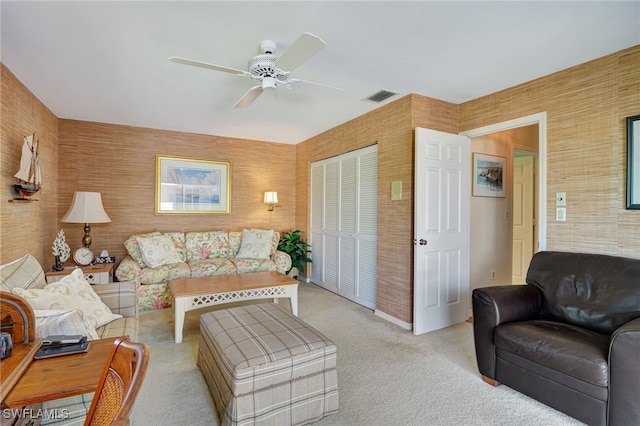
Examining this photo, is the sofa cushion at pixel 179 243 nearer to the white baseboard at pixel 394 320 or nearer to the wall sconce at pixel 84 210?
the wall sconce at pixel 84 210

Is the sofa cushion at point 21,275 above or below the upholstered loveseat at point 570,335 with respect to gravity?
above

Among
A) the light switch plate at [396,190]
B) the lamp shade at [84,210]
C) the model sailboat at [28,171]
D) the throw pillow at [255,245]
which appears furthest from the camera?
the throw pillow at [255,245]

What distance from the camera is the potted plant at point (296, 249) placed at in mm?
5254

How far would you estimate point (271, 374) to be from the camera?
1773mm

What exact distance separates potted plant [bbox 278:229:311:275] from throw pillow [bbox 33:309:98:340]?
12.2 feet

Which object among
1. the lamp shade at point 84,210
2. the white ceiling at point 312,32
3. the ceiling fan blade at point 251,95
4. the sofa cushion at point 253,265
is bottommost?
the sofa cushion at point 253,265

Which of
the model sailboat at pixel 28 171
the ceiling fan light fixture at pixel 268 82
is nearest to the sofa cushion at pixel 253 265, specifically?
the model sailboat at pixel 28 171

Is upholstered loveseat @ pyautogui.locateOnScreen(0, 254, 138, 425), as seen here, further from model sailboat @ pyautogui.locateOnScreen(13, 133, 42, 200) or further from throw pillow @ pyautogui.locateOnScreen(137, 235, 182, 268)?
throw pillow @ pyautogui.locateOnScreen(137, 235, 182, 268)

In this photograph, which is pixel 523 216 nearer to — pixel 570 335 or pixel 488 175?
pixel 488 175

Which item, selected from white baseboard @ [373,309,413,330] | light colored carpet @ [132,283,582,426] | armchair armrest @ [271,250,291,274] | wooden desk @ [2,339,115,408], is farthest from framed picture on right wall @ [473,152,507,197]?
wooden desk @ [2,339,115,408]

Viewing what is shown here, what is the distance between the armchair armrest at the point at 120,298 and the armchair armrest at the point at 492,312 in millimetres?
2591

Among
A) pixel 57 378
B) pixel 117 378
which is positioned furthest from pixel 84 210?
pixel 117 378

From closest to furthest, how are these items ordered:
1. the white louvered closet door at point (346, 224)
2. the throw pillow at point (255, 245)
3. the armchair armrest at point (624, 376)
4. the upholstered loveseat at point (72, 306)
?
the upholstered loveseat at point (72, 306) < the armchair armrest at point (624, 376) < the white louvered closet door at point (346, 224) < the throw pillow at point (255, 245)

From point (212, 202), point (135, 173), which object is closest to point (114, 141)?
point (135, 173)
